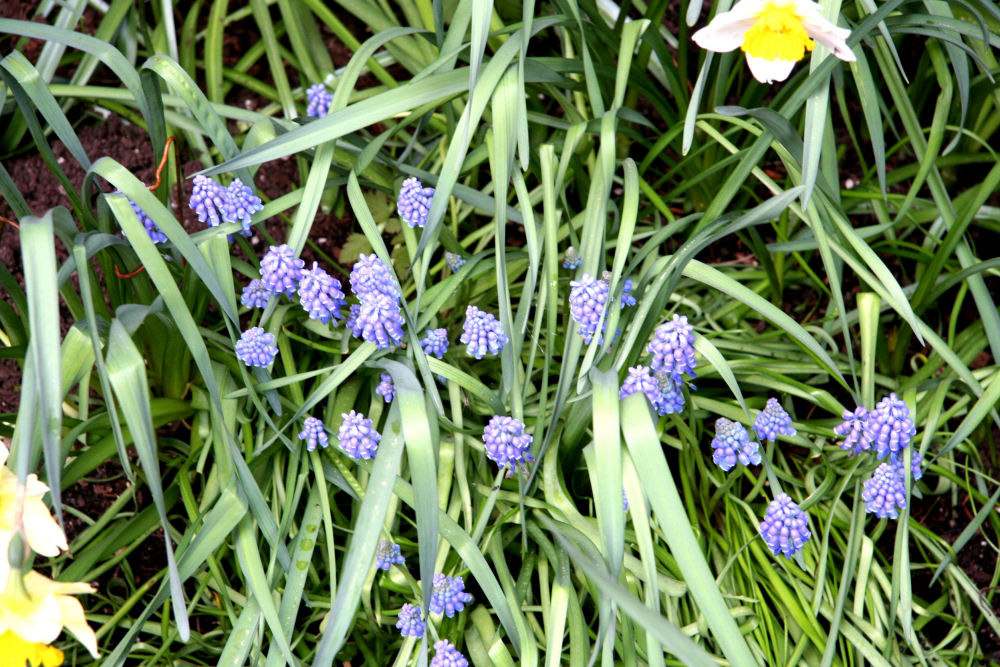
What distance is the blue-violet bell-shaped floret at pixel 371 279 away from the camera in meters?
1.44

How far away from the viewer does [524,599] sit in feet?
5.38

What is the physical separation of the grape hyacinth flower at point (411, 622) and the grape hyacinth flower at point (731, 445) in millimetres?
582

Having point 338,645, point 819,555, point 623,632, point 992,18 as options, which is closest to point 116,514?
point 338,645

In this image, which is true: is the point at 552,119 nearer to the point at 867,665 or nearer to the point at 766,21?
the point at 766,21

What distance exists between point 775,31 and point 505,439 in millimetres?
802

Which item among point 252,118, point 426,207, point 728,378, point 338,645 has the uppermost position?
point 252,118

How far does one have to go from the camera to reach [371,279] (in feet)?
4.73

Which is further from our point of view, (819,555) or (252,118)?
(252,118)

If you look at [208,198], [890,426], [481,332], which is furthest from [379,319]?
[890,426]

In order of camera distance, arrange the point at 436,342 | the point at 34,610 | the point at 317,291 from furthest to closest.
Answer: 1. the point at 436,342
2. the point at 317,291
3. the point at 34,610

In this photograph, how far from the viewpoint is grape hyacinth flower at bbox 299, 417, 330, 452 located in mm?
1562

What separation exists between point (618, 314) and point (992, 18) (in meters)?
1.04

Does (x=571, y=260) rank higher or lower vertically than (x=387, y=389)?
higher

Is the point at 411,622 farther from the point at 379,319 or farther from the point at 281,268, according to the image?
the point at 281,268
